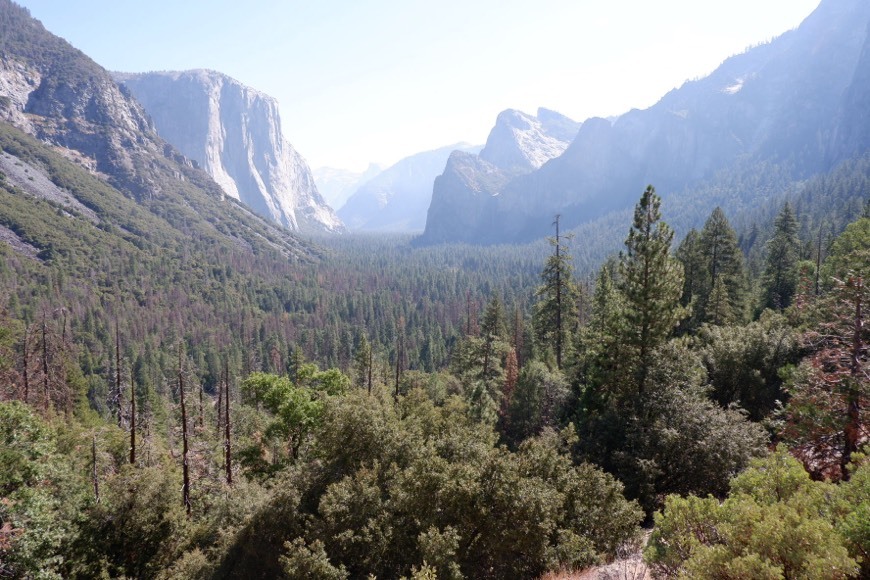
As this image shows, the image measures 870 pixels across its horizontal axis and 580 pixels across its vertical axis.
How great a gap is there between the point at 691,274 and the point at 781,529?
139ft

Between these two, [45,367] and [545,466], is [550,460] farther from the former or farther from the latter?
[45,367]

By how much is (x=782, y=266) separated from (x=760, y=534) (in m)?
49.1

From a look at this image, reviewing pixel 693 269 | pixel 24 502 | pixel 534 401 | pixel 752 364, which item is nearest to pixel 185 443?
pixel 24 502

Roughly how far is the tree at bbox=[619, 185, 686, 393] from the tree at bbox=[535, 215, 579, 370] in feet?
32.5

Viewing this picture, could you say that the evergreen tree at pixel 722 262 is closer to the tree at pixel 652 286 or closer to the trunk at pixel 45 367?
the tree at pixel 652 286

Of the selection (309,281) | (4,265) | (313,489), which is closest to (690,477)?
(313,489)

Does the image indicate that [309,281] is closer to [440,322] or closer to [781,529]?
[440,322]

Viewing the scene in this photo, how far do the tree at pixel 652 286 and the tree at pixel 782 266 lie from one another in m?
31.8

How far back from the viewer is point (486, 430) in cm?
1862

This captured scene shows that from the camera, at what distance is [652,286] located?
2170 centimetres

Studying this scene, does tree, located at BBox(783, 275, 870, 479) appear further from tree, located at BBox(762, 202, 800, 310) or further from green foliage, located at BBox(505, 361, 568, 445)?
tree, located at BBox(762, 202, 800, 310)

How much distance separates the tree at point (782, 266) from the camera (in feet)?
147

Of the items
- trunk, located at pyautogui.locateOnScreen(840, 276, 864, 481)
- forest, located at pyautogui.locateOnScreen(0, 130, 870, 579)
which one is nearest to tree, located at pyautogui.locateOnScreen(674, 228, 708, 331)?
forest, located at pyautogui.locateOnScreen(0, 130, 870, 579)

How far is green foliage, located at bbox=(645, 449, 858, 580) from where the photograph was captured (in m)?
6.52
